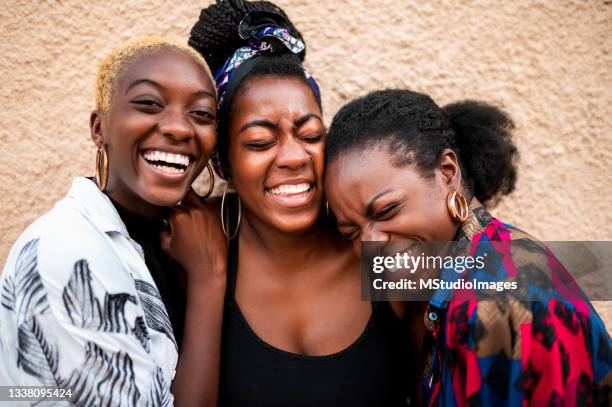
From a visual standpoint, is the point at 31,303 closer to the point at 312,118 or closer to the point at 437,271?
the point at 312,118

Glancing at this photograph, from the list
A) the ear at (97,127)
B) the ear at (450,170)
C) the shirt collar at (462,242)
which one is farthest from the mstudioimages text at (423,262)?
the ear at (97,127)

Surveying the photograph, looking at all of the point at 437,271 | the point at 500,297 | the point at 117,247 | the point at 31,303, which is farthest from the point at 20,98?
the point at 500,297

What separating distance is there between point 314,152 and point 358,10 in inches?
36.3

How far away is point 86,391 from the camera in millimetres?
1375

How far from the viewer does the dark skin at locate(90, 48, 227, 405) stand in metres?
1.69

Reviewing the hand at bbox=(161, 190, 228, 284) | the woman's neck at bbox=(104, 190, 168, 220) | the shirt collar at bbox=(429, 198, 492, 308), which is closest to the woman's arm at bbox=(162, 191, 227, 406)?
the hand at bbox=(161, 190, 228, 284)

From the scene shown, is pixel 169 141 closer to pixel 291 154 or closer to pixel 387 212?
pixel 291 154

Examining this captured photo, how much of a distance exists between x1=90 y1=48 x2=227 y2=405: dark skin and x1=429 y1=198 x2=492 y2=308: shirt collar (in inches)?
31.5

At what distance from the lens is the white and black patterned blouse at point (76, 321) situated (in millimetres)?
1376

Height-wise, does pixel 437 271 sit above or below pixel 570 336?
above

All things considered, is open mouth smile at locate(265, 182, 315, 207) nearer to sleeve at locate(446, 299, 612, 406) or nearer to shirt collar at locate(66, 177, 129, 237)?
shirt collar at locate(66, 177, 129, 237)

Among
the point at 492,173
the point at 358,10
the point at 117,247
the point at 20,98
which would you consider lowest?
the point at 117,247

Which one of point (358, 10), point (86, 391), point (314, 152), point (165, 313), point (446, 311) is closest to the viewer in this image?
point (86, 391)

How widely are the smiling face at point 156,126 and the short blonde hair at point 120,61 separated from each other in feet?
0.07
